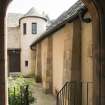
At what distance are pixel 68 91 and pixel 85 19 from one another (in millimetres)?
2338

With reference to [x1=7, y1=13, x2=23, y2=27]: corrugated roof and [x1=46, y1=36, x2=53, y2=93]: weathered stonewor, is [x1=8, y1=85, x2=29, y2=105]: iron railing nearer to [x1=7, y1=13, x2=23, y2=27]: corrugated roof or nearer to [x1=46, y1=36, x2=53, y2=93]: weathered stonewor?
[x1=46, y1=36, x2=53, y2=93]: weathered stonewor

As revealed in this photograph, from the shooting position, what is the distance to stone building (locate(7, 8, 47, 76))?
91.5 ft

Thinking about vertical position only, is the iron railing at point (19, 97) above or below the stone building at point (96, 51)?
below

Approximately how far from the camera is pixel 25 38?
93.5ft

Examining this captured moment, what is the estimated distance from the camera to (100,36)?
6.25 metres

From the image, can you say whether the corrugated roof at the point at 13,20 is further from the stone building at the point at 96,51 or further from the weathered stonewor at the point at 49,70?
the stone building at the point at 96,51

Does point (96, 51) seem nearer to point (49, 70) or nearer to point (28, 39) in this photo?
point (49, 70)

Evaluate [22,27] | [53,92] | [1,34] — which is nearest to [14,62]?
[22,27]

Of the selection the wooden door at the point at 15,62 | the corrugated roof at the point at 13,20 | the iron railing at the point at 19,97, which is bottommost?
the iron railing at the point at 19,97

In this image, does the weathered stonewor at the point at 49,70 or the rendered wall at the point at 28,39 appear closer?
the weathered stonewor at the point at 49,70

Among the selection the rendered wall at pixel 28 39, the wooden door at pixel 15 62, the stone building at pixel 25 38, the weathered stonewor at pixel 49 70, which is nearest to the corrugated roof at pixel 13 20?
the stone building at pixel 25 38

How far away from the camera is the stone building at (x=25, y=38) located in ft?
91.5

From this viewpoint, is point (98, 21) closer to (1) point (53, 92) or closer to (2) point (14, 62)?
(1) point (53, 92)

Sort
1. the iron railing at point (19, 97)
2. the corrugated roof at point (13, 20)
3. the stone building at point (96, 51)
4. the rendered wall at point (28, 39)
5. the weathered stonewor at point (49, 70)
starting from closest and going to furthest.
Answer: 1. the stone building at point (96, 51)
2. the iron railing at point (19, 97)
3. the weathered stonewor at point (49, 70)
4. the rendered wall at point (28, 39)
5. the corrugated roof at point (13, 20)
